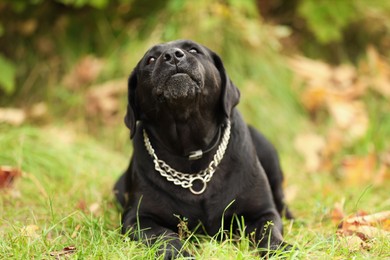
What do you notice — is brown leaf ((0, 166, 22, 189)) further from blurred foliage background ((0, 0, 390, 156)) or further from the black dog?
blurred foliage background ((0, 0, 390, 156))

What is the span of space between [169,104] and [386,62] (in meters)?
3.64

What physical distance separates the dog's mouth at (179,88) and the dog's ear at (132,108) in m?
0.26

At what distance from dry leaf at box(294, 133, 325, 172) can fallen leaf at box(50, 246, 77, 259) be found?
274cm

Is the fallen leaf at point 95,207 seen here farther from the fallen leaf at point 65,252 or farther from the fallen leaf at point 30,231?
the fallen leaf at point 65,252

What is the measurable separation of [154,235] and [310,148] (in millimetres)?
2586

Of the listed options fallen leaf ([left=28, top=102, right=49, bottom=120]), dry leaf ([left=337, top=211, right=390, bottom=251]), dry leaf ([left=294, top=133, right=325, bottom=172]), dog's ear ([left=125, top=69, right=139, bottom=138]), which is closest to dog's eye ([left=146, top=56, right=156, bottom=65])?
dog's ear ([left=125, top=69, right=139, bottom=138])

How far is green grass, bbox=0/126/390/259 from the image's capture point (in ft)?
8.87

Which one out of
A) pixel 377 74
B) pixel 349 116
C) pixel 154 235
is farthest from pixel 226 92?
pixel 377 74

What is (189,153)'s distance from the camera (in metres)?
3.19

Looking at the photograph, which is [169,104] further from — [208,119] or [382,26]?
[382,26]

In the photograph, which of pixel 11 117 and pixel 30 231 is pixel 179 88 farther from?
pixel 11 117

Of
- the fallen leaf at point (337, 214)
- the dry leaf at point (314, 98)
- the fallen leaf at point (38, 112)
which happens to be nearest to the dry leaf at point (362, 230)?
the fallen leaf at point (337, 214)

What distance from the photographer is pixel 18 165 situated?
4.29m

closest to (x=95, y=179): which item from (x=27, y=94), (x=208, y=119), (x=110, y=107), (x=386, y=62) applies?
(x=110, y=107)
